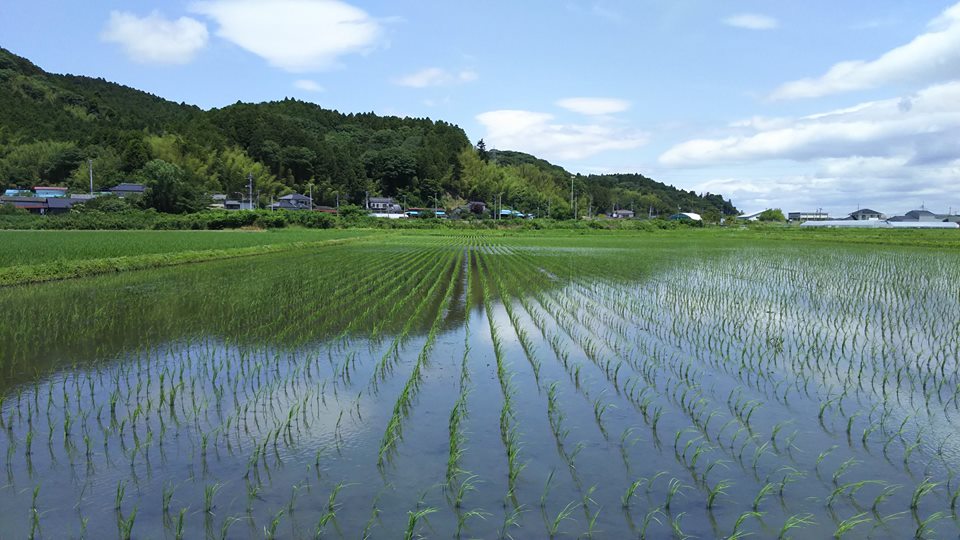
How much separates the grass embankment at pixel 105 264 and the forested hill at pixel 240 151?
108 ft

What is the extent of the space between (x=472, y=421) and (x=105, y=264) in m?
14.4

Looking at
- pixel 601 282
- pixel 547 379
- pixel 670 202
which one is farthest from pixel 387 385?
pixel 670 202

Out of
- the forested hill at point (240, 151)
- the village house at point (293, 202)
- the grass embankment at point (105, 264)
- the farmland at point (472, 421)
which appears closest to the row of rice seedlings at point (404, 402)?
the farmland at point (472, 421)

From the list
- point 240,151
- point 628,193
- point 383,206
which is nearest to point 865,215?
point 628,193

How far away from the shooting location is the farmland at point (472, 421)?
3193 mm

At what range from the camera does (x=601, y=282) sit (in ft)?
49.2

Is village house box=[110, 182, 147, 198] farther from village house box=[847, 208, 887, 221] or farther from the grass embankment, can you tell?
village house box=[847, 208, 887, 221]

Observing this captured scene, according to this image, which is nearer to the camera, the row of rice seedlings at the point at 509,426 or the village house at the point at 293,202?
the row of rice seedlings at the point at 509,426

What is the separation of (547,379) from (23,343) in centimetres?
637

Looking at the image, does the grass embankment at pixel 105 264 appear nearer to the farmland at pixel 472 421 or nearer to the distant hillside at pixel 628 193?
the farmland at pixel 472 421

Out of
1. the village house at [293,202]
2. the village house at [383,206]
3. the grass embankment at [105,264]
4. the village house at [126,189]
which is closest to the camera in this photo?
the grass embankment at [105,264]

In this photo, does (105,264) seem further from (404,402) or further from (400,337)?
(404,402)

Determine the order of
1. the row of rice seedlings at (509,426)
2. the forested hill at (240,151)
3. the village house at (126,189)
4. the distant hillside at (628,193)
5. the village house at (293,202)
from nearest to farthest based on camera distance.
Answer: the row of rice seedlings at (509,426) → the village house at (126,189) → the forested hill at (240,151) → the village house at (293,202) → the distant hillside at (628,193)

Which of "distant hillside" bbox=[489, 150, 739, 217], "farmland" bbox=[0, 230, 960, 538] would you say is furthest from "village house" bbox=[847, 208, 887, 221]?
"farmland" bbox=[0, 230, 960, 538]
